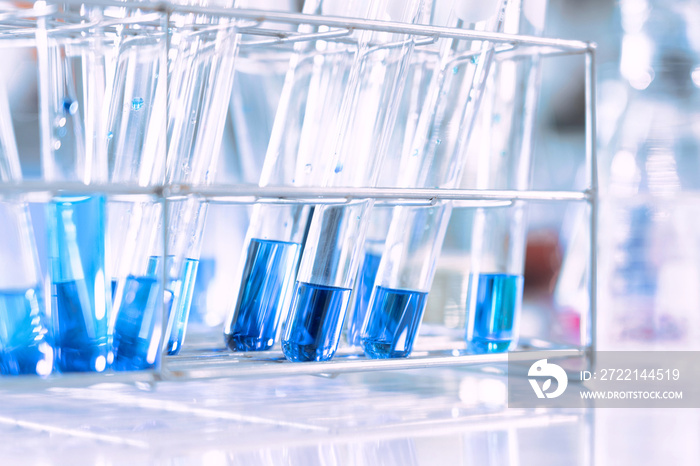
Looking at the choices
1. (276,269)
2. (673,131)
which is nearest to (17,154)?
(276,269)

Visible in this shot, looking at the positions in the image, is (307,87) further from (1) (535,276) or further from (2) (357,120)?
(1) (535,276)

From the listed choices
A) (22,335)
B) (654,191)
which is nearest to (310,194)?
(22,335)

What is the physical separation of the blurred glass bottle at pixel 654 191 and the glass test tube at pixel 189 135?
702 millimetres

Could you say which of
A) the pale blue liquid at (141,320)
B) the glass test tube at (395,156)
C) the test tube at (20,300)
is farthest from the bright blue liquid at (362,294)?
the test tube at (20,300)

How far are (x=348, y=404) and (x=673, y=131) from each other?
895mm

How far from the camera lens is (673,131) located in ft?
4.32

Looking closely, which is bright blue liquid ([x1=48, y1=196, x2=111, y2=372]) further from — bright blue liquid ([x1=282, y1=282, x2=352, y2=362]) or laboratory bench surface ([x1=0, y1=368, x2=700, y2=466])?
bright blue liquid ([x1=282, y1=282, x2=352, y2=362])

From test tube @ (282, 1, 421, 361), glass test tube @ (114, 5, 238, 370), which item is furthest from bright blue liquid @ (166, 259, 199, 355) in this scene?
test tube @ (282, 1, 421, 361)

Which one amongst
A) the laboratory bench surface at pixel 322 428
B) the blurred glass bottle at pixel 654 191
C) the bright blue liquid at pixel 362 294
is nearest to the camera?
the laboratory bench surface at pixel 322 428

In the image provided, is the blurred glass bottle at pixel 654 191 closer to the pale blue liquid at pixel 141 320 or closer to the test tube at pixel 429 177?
the test tube at pixel 429 177

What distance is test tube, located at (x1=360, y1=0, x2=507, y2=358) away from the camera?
74 centimetres

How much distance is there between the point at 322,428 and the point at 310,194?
204mm

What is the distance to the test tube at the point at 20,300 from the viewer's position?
2.01 ft

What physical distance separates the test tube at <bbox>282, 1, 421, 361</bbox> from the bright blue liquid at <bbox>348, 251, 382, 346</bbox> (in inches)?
4.2
